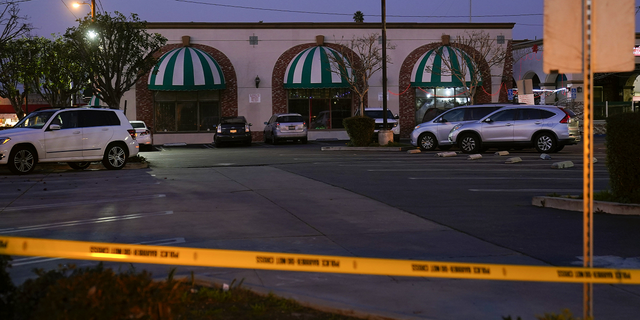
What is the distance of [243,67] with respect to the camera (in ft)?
133

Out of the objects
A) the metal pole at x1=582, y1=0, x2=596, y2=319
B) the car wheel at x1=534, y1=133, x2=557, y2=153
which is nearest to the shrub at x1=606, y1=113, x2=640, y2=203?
the metal pole at x1=582, y1=0, x2=596, y2=319

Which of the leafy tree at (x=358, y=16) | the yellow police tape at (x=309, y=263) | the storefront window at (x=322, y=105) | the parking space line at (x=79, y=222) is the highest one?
the leafy tree at (x=358, y=16)

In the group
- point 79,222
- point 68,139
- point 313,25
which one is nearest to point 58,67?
point 313,25

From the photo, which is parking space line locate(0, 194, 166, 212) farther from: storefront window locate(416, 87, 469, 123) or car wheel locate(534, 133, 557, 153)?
storefront window locate(416, 87, 469, 123)

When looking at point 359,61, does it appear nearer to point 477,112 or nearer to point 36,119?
point 477,112

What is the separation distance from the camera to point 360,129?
2825cm

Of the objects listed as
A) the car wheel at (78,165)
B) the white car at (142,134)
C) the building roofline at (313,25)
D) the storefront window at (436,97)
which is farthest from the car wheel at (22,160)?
the storefront window at (436,97)

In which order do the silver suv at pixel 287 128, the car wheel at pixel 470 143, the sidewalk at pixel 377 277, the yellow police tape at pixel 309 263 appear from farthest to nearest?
the silver suv at pixel 287 128 < the car wheel at pixel 470 143 < the sidewalk at pixel 377 277 < the yellow police tape at pixel 309 263

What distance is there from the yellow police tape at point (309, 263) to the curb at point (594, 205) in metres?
6.32

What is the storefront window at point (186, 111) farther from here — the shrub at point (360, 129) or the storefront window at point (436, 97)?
the shrub at point (360, 129)

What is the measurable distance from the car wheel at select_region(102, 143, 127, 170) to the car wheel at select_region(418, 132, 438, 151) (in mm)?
12390

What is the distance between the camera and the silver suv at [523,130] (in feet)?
77.7

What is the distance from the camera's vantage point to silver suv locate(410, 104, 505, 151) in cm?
2611

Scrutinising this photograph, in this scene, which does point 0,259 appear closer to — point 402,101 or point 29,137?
point 29,137
